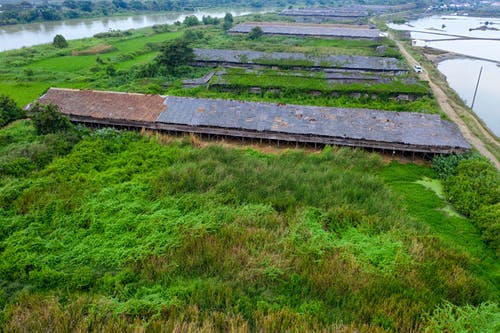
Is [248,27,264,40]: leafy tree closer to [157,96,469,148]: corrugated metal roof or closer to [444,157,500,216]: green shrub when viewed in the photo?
[157,96,469,148]: corrugated metal roof

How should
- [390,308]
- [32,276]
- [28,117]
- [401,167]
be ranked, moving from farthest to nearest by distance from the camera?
[28,117] → [401,167] → [32,276] → [390,308]

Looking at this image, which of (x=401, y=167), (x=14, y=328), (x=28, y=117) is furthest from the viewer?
(x=28, y=117)

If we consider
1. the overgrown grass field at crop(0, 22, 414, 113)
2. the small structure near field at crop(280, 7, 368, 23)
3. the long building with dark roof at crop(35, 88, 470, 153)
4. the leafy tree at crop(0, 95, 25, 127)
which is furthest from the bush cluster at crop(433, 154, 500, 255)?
the small structure near field at crop(280, 7, 368, 23)

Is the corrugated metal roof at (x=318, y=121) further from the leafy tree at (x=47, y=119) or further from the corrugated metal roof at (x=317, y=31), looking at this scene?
the corrugated metal roof at (x=317, y=31)

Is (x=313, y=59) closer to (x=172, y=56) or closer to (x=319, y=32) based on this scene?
(x=172, y=56)

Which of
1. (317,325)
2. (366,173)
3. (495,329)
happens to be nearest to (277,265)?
(317,325)

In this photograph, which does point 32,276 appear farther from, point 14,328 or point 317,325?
point 317,325

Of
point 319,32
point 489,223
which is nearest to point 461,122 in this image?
point 489,223
